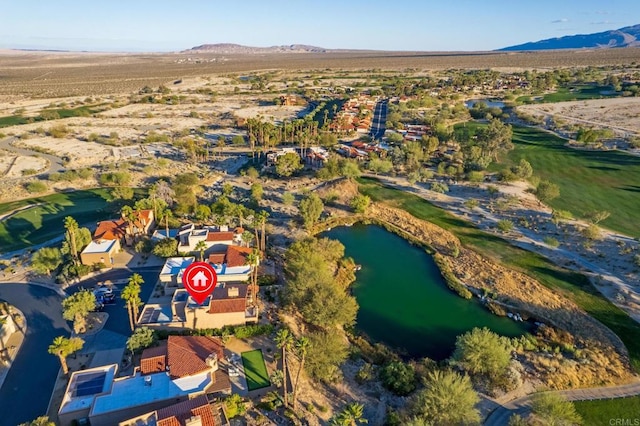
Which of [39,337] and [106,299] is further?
[106,299]

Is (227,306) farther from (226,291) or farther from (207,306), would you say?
(226,291)

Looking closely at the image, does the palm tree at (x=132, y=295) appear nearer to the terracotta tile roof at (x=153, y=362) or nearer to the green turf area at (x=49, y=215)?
the terracotta tile roof at (x=153, y=362)

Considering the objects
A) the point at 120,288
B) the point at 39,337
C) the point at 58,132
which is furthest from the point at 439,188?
the point at 58,132

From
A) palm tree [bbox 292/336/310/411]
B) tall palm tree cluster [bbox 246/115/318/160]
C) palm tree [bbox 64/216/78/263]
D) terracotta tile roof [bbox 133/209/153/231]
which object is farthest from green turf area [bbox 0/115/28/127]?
palm tree [bbox 292/336/310/411]

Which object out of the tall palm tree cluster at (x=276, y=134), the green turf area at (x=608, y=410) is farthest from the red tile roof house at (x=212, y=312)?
the tall palm tree cluster at (x=276, y=134)

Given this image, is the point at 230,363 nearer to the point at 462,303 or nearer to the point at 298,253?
the point at 298,253

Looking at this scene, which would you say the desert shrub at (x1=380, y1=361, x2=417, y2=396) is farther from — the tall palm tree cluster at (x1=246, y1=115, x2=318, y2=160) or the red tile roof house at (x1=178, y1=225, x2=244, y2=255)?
the tall palm tree cluster at (x1=246, y1=115, x2=318, y2=160)

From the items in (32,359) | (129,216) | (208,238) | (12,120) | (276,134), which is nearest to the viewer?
(32,359)
